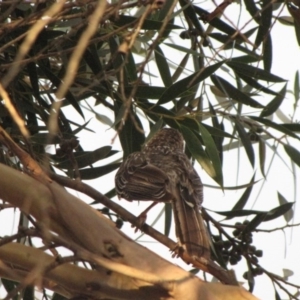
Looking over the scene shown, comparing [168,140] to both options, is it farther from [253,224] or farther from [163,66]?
[253,224]

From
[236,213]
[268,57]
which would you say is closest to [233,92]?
[268,57]

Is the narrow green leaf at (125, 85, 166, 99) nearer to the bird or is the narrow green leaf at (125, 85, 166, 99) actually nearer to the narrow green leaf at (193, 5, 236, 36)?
the bird

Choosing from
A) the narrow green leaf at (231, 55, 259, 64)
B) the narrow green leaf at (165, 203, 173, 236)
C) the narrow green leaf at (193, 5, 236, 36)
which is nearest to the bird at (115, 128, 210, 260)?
the narrow green leaf at (165, 203, 173, 236)

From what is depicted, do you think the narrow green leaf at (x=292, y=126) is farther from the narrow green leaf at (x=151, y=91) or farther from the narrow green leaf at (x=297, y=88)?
the narrow green leaf at (x=151, y=91)

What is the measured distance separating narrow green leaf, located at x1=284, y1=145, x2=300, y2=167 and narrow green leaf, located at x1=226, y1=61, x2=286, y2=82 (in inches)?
17.4

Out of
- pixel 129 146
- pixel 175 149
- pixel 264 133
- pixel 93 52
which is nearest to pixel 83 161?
pixel 129 146

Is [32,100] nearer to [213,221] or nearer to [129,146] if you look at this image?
[129,146]

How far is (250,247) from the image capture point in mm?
3473

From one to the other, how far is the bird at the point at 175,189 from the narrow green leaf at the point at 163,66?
37cm

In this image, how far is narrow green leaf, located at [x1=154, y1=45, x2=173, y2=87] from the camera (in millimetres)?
3726

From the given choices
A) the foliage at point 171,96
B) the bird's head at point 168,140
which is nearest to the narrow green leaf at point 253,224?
the foliage at point 171,96

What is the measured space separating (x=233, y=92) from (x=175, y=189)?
548mm

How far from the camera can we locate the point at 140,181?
3527mm

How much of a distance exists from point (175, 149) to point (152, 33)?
2.20 ft
